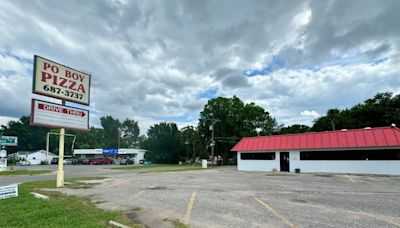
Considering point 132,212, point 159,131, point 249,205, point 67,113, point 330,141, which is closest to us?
point 132,212

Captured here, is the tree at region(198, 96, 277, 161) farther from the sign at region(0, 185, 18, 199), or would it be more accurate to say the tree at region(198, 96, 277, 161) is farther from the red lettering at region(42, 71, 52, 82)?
the sign at region(0, 185, 18, 199)

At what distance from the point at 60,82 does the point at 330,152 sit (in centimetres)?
2494

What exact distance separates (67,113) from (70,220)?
11.2 meters

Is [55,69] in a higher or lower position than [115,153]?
higher

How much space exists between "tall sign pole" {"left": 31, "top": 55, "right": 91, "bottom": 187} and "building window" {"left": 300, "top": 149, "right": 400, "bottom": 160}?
2235cm

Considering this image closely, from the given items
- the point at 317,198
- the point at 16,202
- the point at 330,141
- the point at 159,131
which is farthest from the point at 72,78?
the point at 159,131

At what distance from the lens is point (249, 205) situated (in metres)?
8.83

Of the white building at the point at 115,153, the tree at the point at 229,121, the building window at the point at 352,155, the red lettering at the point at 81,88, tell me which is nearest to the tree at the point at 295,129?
the tree at the point at 229,121

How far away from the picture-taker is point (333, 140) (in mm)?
26047

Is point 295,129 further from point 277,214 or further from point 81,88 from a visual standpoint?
point 277,214

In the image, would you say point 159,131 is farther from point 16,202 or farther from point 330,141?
point 16,202

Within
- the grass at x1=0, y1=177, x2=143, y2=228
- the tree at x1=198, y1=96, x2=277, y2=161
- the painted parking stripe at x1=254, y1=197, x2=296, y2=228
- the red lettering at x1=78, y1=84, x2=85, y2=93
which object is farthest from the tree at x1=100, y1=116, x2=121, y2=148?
the painted parking stripe at x1=254, y1=197, x2=296, y2=228

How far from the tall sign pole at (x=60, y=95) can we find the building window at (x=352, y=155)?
880 inches

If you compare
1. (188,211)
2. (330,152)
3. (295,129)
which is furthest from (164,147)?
(188,211)
